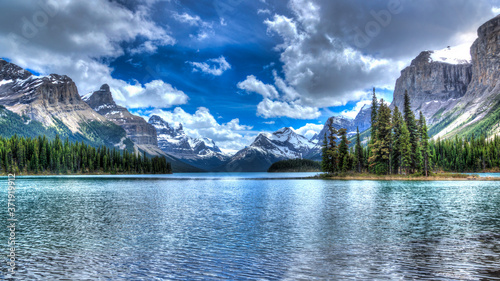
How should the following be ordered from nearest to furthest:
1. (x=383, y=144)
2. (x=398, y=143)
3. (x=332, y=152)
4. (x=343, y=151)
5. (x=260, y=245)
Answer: (x=260, y=245), (x=398, y=143), (x=383, y=144), (x=343, y=151), (x=332, y=152)

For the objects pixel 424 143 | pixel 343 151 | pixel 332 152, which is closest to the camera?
pixel 424 143

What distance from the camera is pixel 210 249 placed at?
21266 millimetres

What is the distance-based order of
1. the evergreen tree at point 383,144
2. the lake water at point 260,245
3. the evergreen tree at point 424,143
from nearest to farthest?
1. the lake water at point 260,245
2. the evergreen tree at point 424,143
3. the evergreen tree at point 383,144

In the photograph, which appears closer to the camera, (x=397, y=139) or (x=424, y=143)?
(x=397, y=139)

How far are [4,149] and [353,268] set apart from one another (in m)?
218

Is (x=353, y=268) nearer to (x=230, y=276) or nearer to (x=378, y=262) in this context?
(x=378, y=262)

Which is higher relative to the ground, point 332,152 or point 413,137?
point 413,137

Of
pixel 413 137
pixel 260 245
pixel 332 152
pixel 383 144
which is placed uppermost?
pixel 413 137

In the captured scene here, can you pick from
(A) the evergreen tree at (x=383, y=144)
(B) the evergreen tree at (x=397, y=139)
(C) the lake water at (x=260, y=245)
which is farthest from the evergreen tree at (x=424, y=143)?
(C) the lake water at (x=260, y=245)

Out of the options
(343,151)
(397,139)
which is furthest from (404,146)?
(343,151)

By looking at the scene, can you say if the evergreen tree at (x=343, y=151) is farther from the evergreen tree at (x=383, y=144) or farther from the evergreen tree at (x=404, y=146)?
the evergreen tree at (x=404, y=146)

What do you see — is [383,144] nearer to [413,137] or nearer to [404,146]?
[404,146]

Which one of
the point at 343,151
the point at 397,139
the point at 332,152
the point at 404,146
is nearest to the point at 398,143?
the point at 397,139

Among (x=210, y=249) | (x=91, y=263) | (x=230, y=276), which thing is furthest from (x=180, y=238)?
(x=230, y=276)
